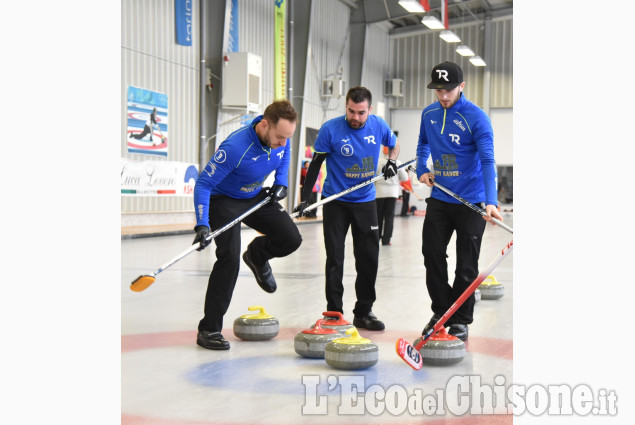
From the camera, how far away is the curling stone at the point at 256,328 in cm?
452

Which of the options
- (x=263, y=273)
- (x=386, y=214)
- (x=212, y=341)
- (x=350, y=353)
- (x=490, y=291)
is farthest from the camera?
(x=386, y=214)

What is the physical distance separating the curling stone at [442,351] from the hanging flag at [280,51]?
15.8m

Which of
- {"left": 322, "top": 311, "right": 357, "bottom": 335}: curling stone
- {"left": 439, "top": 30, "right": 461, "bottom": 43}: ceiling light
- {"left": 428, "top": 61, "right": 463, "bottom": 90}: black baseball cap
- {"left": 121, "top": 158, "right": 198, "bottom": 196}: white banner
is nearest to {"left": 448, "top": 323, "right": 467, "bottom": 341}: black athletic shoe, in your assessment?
{"left": 322, "top": 311, "right": 357, "bottom": 335}: curling stone

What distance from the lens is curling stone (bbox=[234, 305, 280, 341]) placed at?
452 cm

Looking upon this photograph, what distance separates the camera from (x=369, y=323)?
491 centimetres

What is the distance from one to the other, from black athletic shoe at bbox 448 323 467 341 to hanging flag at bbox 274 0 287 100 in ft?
49.9

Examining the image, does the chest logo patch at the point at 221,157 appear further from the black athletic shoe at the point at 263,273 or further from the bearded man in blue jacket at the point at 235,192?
the black athletic shoe at the point at 263,273

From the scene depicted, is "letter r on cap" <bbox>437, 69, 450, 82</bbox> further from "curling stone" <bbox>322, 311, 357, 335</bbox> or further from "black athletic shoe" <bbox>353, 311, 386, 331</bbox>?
"black athletic shoe" <bbox>353, 311, 386, 331</bbox>

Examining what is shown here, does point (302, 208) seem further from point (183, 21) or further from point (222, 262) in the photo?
point (183, 21)

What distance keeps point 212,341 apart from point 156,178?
10.7 meters

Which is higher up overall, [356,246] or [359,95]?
[359,95]

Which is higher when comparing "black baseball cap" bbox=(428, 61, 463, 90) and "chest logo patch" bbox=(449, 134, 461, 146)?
"black baseball cap" bbox=(428, 61, 463, 90)

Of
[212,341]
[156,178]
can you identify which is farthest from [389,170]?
[156,178]
